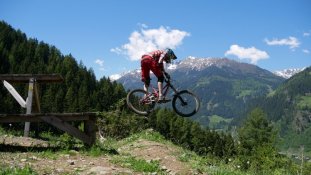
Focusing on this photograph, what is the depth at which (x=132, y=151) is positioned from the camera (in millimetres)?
15477

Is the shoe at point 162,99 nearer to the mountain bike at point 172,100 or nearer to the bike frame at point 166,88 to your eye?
the mountain bike at point 172,100

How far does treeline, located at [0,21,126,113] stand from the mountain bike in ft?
265

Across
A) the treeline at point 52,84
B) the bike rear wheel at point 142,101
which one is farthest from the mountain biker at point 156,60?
the treeline at point 52,84

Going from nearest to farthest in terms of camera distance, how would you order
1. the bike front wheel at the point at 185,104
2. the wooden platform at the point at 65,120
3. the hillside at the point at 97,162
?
the hillside at the point at 97,162
the wooden platform at the point at 65,120
the bike front wheel at the point at 185,104

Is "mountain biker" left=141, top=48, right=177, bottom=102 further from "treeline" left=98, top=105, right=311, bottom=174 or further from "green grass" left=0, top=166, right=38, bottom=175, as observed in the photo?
"green grass" left=0, top=166, right=38, bottom=175

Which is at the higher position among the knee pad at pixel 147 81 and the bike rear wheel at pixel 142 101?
the knee pad at pixel 147 81

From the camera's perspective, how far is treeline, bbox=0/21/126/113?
105125 millimetres

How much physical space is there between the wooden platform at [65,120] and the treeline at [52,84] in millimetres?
83648

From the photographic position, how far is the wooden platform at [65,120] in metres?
13.4

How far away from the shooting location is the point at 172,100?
17.7 m

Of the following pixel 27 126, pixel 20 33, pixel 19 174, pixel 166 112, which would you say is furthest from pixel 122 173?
pixel 20 33

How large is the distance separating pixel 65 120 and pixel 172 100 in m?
5.44

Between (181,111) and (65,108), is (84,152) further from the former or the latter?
(65,108)

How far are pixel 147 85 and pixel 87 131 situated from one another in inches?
155
